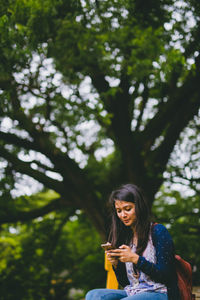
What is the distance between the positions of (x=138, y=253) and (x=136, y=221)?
0.26m

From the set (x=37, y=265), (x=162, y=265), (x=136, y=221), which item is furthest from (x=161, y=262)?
(x=37, y=265)

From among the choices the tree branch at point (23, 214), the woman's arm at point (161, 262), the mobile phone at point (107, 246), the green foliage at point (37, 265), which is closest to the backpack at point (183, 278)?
the woman's arm at point (161, 262)

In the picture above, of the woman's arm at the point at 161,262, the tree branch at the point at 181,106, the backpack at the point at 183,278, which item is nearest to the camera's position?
the woman's arm at the point at 161,262

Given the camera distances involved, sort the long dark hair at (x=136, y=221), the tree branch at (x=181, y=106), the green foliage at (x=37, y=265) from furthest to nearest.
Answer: the green foliage at (x=37, y=265) → the tree branch at (x=181, y=106) → the long dark hair at (x=136, y=221)

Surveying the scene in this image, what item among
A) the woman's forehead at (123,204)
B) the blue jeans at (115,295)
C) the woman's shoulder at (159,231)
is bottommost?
the blue jeans at (115,295)

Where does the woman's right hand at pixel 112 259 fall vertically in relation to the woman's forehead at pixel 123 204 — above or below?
below

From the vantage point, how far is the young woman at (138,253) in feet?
8.13

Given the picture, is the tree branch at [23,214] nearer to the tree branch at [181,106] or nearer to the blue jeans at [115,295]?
the tree branch at [181,106]

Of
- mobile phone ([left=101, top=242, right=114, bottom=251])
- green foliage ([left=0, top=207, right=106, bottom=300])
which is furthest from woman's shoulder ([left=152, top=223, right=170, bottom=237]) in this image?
green foliage ([left=0, top=207, right=106, bottom=300])

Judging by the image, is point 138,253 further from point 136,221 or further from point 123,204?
point 123,204

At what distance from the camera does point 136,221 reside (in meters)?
2.80

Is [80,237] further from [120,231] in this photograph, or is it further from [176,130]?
[120,231]

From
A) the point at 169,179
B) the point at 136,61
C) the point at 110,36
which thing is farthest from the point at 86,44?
the point at 169,179

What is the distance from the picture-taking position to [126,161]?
6895mm
